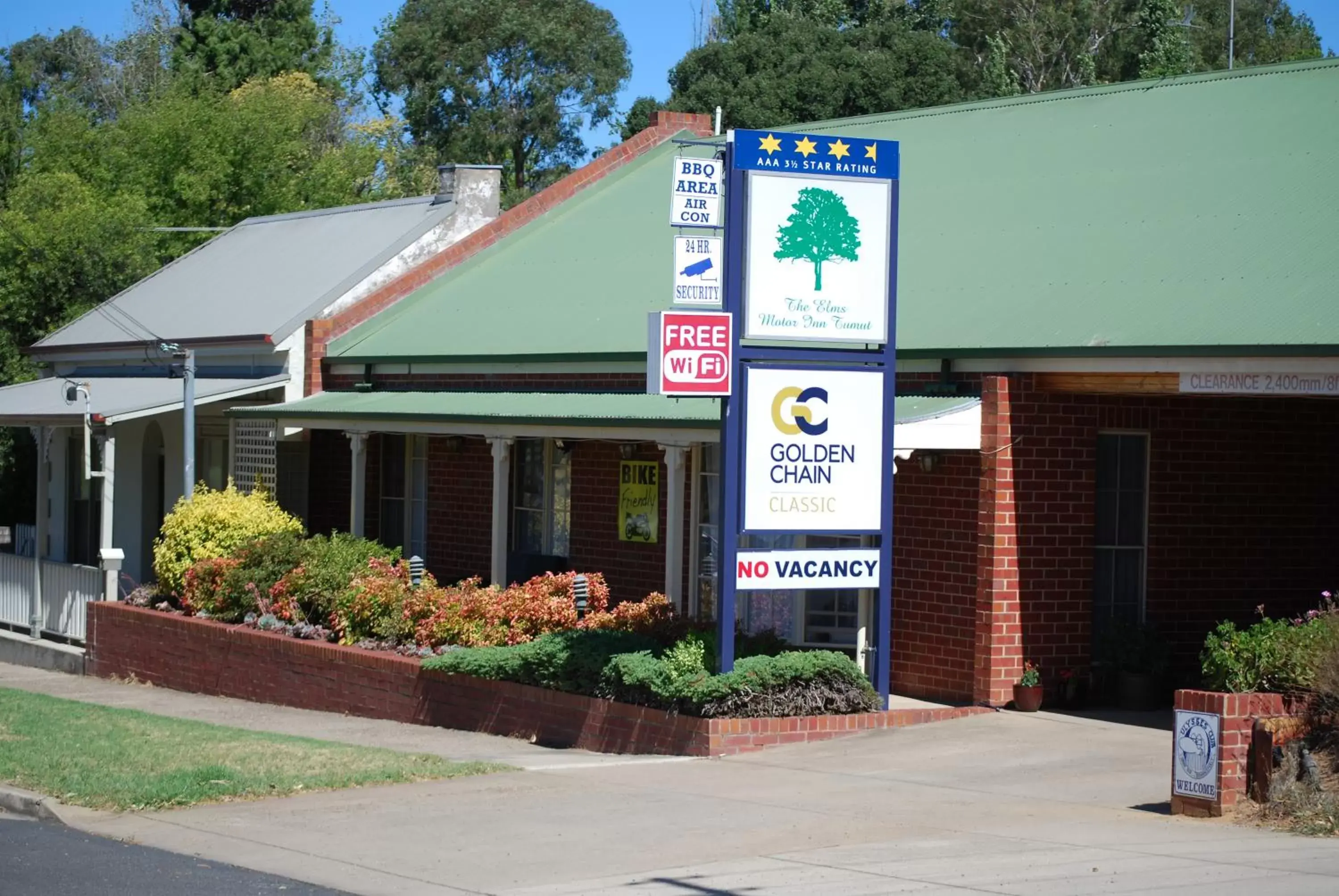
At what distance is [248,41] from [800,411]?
4951cm

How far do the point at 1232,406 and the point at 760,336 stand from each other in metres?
5.07

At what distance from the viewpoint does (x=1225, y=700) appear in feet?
33.7

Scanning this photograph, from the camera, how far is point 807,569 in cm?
1326

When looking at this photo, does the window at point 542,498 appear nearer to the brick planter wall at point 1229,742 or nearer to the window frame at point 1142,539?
the window frame at point 1142,539

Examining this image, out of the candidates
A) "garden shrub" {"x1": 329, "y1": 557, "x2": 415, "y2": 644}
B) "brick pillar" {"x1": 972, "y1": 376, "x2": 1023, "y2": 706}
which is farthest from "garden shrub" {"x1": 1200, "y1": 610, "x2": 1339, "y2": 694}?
"garden shrub" {"x1": 329, "y1": 557, "x2": 415, "y2": 644}

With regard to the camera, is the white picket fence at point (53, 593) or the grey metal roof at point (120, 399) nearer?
the grey metal roof at point (120, 399)

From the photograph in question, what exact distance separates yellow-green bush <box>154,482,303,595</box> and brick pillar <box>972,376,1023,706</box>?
31.0 ft

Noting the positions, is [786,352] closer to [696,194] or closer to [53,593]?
[696,194]

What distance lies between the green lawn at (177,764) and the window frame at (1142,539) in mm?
5646

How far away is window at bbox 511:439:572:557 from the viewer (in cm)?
1992

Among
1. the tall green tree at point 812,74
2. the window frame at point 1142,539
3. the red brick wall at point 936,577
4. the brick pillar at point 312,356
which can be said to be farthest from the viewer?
the tall green tree at point 812,74

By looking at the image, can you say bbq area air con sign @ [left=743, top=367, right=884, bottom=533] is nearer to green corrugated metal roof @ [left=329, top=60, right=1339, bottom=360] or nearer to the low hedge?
the low hedge

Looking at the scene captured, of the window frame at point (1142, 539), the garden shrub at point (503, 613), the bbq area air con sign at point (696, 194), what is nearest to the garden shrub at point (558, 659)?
the garden shrub at point (503, 613)

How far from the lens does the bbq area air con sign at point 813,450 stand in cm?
1307
